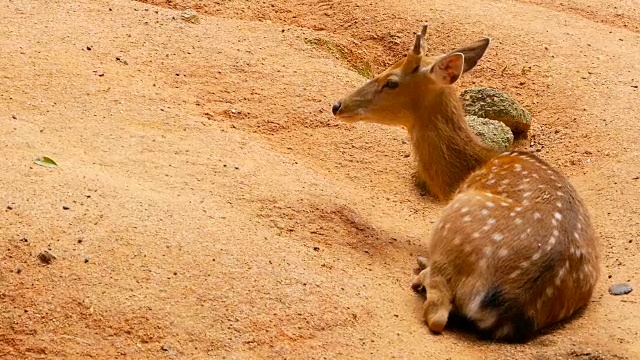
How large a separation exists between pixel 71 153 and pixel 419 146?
2426 millimetres

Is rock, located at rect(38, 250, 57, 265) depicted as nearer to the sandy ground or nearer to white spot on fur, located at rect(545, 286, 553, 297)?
the sandy ground

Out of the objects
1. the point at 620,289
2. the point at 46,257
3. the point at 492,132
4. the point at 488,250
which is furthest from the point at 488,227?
the point at 492,132

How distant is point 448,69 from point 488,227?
1471 millimetres

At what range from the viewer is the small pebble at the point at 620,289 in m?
6.58

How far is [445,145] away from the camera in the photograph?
24.9 ft

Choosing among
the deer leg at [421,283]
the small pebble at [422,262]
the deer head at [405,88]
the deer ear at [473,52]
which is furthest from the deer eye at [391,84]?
the deer leg at [421,283]

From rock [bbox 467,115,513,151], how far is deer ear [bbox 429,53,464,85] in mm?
1409

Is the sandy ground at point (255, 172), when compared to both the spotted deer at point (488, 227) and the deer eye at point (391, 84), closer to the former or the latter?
the spotted deer at point (488, 227)

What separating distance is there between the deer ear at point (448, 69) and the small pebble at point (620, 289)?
175 centimetres

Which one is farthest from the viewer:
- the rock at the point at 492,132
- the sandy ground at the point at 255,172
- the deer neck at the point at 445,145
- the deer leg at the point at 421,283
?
the rock at the point at 492,132

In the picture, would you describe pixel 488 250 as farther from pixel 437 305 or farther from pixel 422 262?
pixel 422 262

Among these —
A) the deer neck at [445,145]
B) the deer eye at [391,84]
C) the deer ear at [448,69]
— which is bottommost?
the deer neck at [445,145]

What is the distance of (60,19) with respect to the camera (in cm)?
935

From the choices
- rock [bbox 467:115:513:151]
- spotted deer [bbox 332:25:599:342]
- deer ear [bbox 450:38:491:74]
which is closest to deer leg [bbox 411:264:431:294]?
spotted deer [bbox 332:25:599:342]
